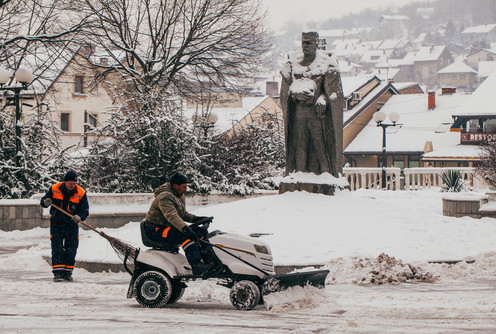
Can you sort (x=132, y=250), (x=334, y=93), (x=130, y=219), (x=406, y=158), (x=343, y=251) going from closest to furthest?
1. (x=132, y=250)
2. (x=343, y=251)
3. (x=334, y=93)
4. (x=130, y=219)
5. (x=406, y=158)

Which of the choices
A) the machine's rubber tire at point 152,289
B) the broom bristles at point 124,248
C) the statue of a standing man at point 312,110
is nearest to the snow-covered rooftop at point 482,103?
the statue of a standing man at point 312,110

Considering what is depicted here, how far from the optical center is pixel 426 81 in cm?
18900

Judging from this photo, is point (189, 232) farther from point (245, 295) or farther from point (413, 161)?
point (413, 161)

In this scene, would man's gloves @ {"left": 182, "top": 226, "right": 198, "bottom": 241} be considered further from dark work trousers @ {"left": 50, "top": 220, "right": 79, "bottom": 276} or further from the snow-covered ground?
dark work trousers @ {"left": 50, "top": 220, "right": 79, "bottom": 276}

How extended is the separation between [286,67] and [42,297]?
318 inches

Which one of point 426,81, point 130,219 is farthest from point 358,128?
point 426,81

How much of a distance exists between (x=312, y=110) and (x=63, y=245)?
20.5 ft

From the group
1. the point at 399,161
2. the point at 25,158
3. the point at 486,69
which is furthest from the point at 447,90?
the point at 486,69

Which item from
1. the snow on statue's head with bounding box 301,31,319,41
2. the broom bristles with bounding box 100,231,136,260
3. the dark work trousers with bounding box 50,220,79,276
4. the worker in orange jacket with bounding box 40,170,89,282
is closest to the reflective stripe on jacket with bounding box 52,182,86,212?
the worker in orange jacket with bounding box 40,170,89,282

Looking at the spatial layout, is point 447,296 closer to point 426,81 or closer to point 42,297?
point 42,297

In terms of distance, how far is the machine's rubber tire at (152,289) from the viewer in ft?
34.4

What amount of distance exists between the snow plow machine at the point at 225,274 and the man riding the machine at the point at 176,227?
7cm

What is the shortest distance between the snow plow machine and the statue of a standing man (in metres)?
7.24

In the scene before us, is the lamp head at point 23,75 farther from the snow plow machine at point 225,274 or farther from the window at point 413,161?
the window at point 413,161
